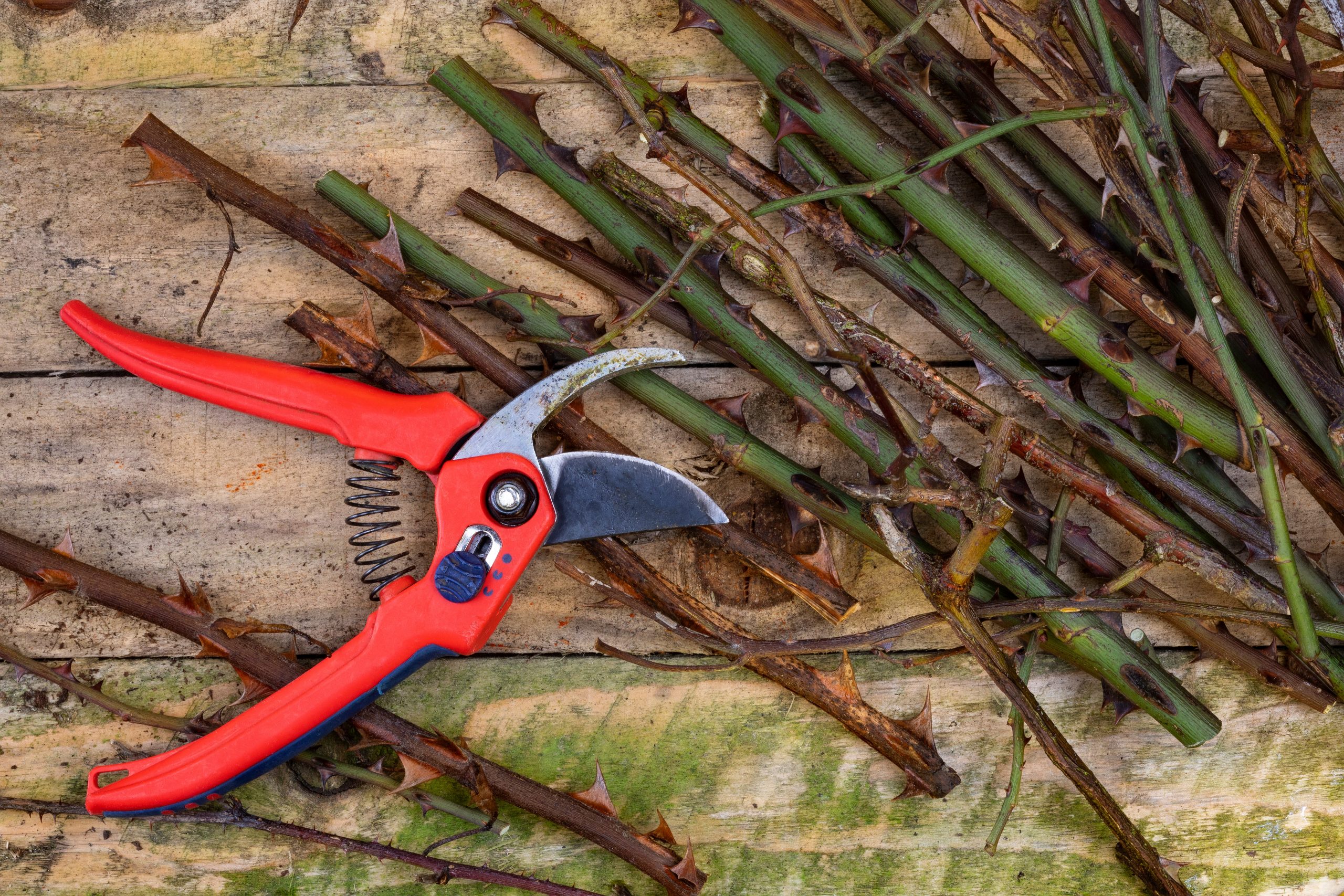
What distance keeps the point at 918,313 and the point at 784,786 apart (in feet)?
2.24

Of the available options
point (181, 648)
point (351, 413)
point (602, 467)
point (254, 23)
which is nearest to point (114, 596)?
point (181, 648)

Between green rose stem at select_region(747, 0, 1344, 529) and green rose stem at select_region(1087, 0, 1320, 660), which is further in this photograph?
green rose stem at select_region(747, 0, 1344, 529)

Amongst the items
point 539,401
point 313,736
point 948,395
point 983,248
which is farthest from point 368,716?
point 983,248

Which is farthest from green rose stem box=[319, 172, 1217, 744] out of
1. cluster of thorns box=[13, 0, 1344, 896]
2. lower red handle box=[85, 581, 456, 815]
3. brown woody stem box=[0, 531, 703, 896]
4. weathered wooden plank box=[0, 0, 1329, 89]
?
brown woody stem box=[0, 531, 703, 896]

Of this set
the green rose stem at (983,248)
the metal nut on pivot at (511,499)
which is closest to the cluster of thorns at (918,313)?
the green rose stem at (983,248)

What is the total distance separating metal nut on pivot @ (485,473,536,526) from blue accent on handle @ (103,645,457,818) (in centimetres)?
17

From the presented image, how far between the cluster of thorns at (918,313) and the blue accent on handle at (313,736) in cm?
9

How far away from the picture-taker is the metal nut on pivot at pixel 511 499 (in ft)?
3.73

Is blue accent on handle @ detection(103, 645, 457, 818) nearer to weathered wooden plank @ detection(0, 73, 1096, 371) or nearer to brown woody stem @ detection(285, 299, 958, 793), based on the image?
brown woody stem @ detection(285, 299, 958, 793)

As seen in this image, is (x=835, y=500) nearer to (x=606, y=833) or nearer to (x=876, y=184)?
(x=876, y=184)

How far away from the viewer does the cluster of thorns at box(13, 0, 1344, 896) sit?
3.83ft

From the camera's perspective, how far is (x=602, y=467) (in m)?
1.17

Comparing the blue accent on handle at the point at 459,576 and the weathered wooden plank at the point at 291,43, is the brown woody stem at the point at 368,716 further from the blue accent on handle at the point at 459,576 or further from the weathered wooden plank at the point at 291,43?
the weathered wooden plank at the point at 291,43

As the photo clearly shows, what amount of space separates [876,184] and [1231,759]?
38.6 inches
